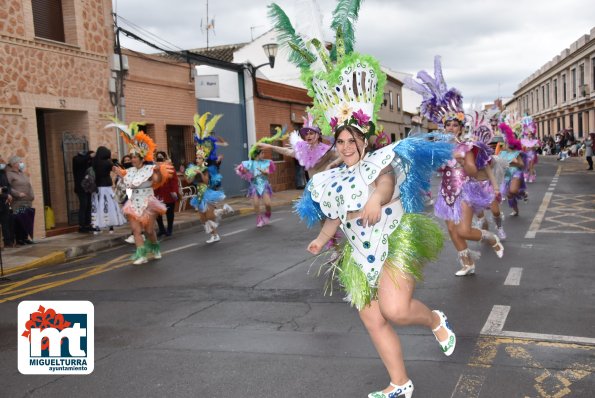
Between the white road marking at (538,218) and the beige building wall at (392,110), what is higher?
the beige building wall at (392,110)

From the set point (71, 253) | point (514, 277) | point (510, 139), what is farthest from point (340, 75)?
point (510, 139)

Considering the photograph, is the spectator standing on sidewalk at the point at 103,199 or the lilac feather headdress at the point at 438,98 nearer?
the lilac feather headdress at the point at 438,98

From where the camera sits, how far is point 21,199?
11.8 meters

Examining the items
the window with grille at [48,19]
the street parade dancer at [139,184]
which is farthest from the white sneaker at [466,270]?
the window with grille at [48,19]

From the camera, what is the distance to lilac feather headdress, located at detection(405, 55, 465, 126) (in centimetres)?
701

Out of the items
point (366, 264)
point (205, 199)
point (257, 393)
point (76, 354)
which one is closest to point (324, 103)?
point (366, 264)

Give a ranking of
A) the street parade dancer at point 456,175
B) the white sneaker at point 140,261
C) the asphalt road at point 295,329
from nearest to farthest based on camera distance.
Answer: the asphalt road at point 295,329
the street parade dancer at point 456,175
the white sneaker at point 140,261

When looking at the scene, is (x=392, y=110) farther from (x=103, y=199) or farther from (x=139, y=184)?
(x=139, y=184)

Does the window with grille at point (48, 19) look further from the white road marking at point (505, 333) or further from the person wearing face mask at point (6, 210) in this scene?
the white road marking at point (505, 333)

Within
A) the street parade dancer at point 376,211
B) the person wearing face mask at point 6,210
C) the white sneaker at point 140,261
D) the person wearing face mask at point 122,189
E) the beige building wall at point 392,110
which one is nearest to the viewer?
the street parade dancer at point 376,211

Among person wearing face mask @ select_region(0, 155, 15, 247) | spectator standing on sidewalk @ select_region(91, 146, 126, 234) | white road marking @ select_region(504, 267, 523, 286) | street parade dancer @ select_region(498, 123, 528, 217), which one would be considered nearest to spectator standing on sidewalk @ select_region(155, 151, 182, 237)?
spectator standing on sidewalk @ select_region(91, 146, 126, 234)

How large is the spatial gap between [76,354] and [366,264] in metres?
2.41

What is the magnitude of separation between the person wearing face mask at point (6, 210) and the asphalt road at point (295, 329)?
8.31 ft

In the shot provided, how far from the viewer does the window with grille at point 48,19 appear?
1411 centimetres
